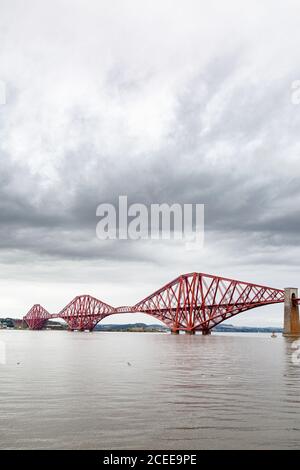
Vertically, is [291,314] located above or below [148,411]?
above

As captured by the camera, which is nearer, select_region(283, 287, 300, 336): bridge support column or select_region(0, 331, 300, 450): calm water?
select_region(0, 331, 300, 450): calm water

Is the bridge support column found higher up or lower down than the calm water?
higher up

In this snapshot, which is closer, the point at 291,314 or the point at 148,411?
the point at 148,411

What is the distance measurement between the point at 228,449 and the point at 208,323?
141 m

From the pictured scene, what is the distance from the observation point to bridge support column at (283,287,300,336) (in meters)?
116

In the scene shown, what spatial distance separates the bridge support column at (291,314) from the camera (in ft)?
382

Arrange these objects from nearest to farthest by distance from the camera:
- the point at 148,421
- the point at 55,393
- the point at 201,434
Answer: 1. the point at 201,434
2. the point at 148,421
3. the point at 55,393

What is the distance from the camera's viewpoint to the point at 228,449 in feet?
40.8

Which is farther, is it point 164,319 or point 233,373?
point 164,319

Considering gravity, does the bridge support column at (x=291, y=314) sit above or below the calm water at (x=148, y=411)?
above

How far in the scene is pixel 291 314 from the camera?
11656 cm

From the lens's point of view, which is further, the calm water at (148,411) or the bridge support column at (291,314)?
the bridge support column at (291,314)
